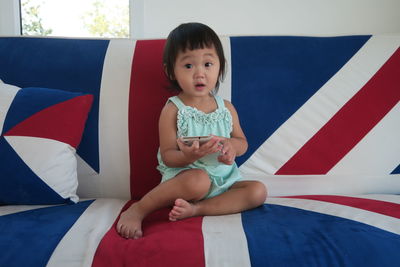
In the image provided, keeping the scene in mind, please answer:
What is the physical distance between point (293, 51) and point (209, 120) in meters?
0.39

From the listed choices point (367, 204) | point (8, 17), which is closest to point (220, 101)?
point (367, 204)

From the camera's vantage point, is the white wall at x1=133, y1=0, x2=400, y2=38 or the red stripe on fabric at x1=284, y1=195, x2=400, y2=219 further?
the white wall at x1=133, y1=0, x2=400, y2=38

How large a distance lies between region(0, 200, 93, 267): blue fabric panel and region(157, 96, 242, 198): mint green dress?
0.30 m

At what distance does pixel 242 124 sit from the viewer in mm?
1204

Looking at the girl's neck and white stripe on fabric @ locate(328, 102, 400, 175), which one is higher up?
the girl's neck

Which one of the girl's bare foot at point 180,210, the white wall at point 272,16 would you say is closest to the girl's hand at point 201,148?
the girl's bare foot at point 180,210

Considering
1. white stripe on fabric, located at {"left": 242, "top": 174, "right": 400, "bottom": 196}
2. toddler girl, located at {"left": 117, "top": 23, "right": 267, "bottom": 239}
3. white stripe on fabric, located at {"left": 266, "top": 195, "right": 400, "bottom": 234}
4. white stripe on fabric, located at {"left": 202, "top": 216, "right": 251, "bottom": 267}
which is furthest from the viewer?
white stripe on fabric, located at {"left": 242, "top": 174, "right": 400, "bottom": 196}

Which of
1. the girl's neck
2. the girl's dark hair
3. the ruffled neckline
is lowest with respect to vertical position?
the ruffled neckline

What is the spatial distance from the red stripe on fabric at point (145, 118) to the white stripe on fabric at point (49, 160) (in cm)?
20

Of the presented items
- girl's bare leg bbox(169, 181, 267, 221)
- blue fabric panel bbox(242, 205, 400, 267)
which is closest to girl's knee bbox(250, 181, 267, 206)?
girl's bare leg bbox(169, 181, 267, 221)

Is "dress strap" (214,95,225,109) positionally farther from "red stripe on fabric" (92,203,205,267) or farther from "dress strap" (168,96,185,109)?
"red stripe on fabric" (92,203,205,267)

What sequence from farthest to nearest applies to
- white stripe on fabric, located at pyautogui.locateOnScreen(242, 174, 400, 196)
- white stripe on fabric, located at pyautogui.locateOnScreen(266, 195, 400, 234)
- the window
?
1. the window
2. white stripe on fabric, located at pyautogui.locateOnScreen(242, 174, 400, 196)
3. white stripe on fabric, located at pyautogui.locateOnScreen(266, 195, 400, 234)

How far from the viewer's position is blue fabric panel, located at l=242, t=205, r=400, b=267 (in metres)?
0.74

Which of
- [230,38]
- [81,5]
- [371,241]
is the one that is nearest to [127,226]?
[371,241]
